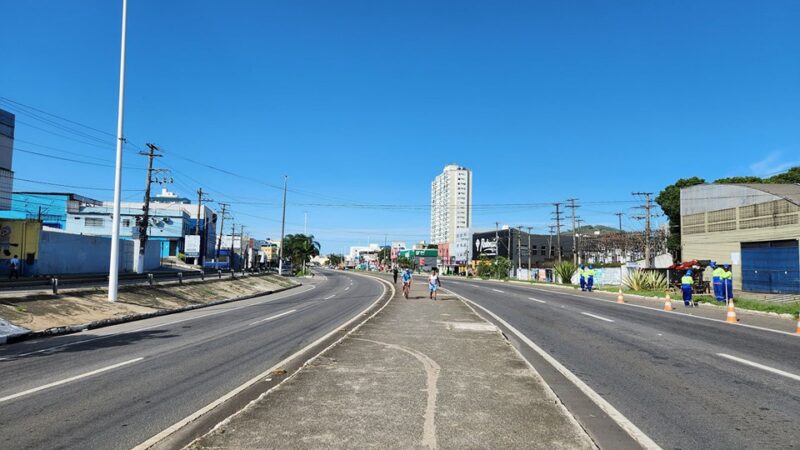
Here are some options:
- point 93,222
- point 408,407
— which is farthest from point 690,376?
point 93,222

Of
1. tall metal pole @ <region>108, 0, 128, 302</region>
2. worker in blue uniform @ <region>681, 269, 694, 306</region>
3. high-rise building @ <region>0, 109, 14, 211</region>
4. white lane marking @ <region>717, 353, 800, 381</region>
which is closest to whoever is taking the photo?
white lane marking @ <region>717, 353, 800, 381</region>

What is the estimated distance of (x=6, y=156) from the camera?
3008 cm

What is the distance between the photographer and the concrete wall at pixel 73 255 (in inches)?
1433

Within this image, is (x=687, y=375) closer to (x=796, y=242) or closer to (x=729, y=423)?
(x=729, y=423)

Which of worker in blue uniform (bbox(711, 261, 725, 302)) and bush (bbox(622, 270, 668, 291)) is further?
bush (bbox(622, 270, 668, 291))

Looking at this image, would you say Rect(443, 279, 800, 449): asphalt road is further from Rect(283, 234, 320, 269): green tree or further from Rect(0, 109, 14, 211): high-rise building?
Rect(283, 234, 320, 269): green tree

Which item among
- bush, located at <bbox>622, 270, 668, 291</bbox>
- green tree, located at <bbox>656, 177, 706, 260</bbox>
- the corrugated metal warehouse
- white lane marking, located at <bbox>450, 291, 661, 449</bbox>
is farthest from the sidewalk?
green tree, located at <bbox>656, 177, 706, 260</bbox>

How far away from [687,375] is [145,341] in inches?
459

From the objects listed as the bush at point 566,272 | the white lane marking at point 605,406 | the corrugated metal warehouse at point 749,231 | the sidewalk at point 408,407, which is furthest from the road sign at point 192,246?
the white lane marking at point 605,406

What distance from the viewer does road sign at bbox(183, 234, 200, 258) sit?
69.4 metres

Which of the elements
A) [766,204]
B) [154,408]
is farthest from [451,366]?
[766,204]

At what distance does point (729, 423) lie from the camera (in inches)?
212

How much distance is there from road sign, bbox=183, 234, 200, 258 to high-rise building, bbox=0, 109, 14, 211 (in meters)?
38.9

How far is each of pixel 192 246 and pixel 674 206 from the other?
65458 mm
